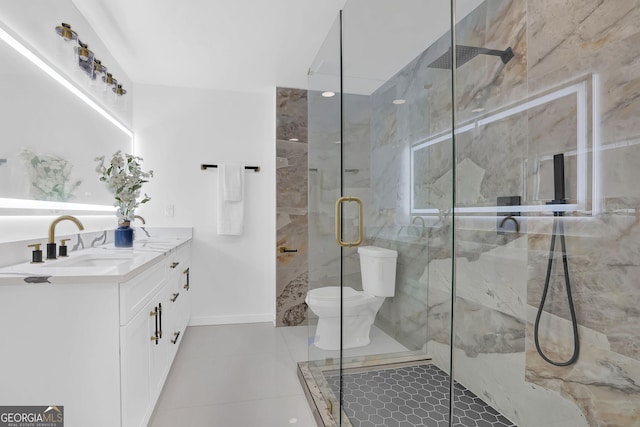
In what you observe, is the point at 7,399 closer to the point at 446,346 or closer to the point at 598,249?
the point at 446,346

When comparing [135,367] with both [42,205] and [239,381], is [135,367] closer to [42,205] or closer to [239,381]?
[239,381]

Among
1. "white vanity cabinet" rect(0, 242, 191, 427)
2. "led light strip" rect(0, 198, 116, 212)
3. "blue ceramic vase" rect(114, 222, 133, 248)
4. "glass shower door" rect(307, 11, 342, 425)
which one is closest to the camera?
"white vanity cabinet" rect(0, 242, 191, 427)

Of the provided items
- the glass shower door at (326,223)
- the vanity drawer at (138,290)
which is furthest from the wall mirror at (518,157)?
the vanity drawer at (138,290)

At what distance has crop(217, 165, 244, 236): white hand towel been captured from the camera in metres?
3.29

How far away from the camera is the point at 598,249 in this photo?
50.4 inches

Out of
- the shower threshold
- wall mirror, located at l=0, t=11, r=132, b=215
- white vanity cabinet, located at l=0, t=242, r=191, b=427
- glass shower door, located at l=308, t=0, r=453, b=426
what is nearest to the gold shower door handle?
glass shower door, located at l=308, t=0, r=453, b=426

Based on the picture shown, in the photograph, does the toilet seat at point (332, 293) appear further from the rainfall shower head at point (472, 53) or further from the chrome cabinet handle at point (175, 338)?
the rainfall shower head at point (472, 53)

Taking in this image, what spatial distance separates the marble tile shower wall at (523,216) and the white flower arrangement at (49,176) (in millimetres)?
1730

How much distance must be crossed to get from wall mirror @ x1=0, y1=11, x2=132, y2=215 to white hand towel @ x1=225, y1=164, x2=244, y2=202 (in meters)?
1.07

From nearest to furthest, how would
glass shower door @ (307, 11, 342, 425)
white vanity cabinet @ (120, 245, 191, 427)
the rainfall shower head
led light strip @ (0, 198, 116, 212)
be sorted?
1. white vanity cabinet @ (120, 245, 191, 427)
2. led light strip @ (0, 198, 116, 212)
3. the rainfall shower head
4. glass shower door @ (307, 11, 342, 425)

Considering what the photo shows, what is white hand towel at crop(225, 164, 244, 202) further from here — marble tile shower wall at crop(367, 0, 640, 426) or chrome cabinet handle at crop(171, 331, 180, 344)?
marble tile shower wall at crop(367, 0, 640, 426)

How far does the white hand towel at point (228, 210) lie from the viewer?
3295 millimetres

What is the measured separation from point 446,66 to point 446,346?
1308 millimetres

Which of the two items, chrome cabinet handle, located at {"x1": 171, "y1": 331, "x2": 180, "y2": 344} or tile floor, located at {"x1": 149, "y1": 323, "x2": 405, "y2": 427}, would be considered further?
chrome cabinet handle, located at {"x1": 171, "y1": 331, "x2": 180, "y2": 344}
